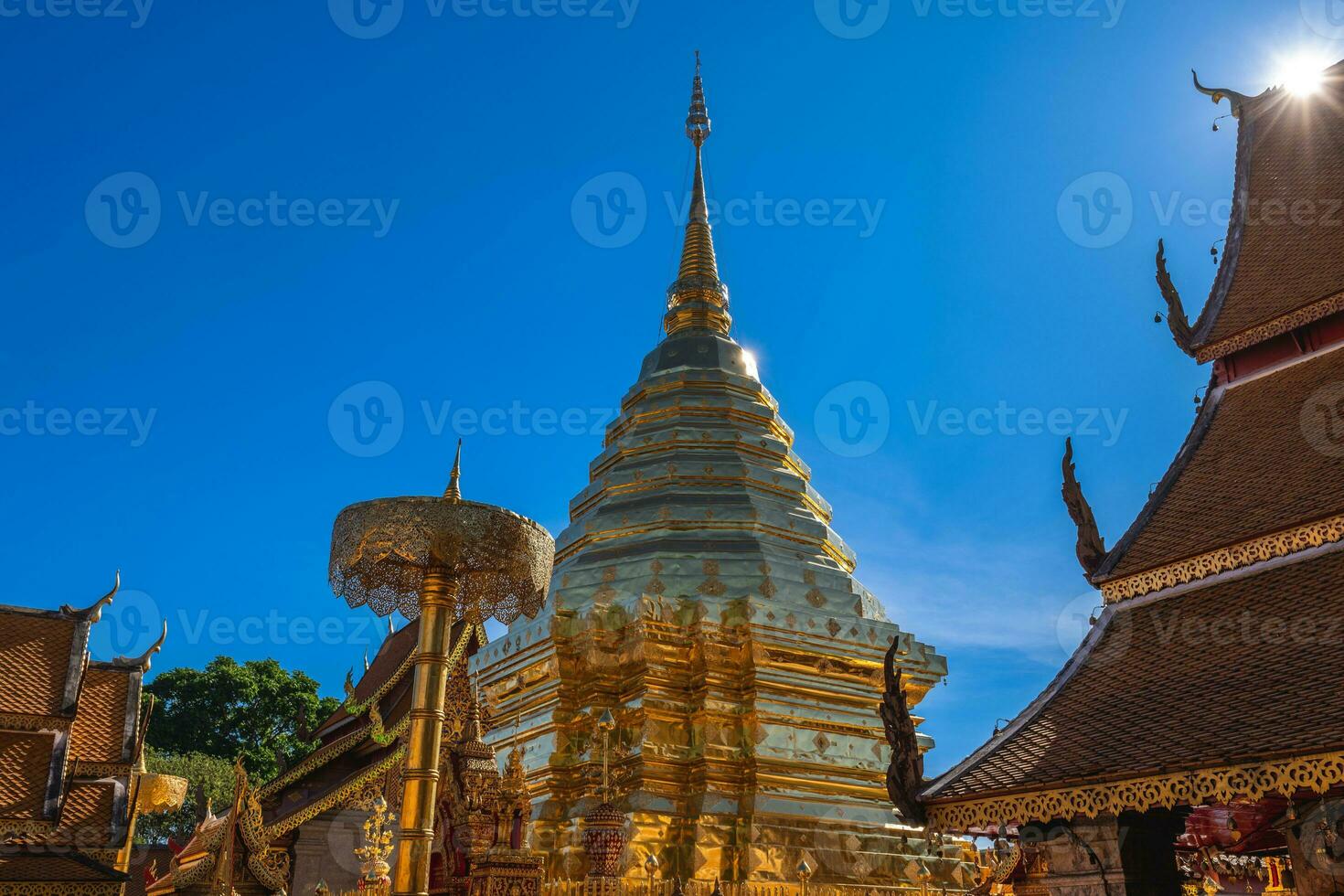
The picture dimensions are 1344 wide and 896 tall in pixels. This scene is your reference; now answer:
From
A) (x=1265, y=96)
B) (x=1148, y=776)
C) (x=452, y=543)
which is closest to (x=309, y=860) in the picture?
(x=452, y=543)

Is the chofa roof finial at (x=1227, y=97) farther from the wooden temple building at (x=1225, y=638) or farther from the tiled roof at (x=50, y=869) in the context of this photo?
the tiled roof at (x=50, y=869)

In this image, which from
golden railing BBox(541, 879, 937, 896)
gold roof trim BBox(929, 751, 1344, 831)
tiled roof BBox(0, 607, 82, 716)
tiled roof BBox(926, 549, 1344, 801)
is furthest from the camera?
tiled roof BBox(0, 607, 82, 716)

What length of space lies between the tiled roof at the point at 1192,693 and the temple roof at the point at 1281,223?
307 centimetres

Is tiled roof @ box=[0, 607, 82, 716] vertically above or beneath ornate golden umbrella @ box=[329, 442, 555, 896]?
above

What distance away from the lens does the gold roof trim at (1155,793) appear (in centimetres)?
646

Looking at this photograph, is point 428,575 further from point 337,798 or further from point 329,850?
point 329,850

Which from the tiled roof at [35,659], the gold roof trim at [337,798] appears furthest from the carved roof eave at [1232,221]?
the tiled roof at [35,659]

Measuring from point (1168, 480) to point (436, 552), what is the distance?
23.8ft

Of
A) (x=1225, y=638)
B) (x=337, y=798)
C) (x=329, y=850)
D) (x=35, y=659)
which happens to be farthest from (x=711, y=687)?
(x=35, y=659)

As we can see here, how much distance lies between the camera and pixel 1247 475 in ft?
31.6

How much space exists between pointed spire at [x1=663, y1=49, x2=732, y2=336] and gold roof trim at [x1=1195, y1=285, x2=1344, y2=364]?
1308 cm

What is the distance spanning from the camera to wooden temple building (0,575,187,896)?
1293cm

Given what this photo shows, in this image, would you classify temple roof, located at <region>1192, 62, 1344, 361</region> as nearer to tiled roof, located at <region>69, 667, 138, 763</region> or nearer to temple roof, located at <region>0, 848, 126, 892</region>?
temple roof, located at <region>0, 848, 126, 892</region>

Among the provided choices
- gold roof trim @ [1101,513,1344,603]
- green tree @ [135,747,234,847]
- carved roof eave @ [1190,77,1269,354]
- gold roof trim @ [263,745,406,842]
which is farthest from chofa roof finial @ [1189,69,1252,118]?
green tree @ [135,747,234,847]
